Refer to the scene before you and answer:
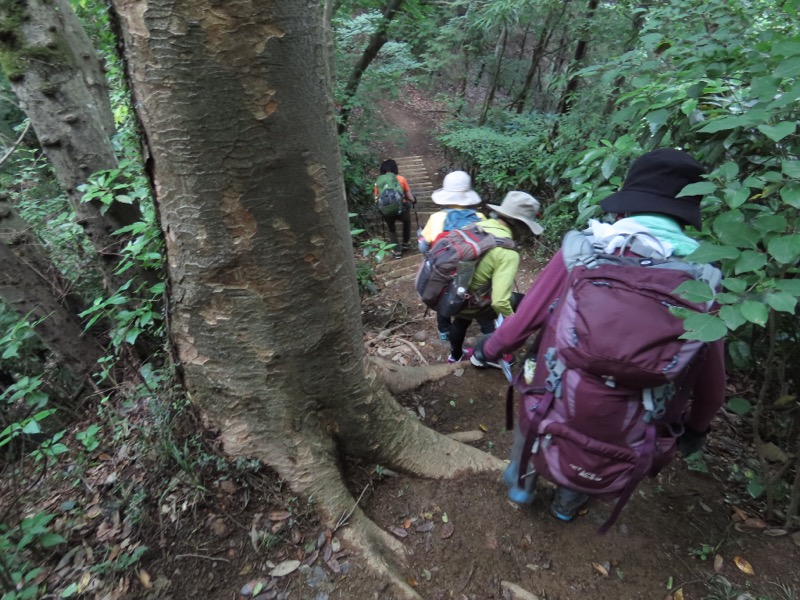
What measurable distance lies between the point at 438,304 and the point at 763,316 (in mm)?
2485

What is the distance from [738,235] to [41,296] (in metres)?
4.57

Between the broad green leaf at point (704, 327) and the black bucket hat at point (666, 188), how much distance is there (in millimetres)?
590

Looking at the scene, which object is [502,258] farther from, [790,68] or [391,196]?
[391,196]

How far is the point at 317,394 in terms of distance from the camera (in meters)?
2.12

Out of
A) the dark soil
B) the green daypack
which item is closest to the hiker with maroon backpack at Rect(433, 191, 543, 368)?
the dark soil

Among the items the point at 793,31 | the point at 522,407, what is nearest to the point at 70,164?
the point at 522,407

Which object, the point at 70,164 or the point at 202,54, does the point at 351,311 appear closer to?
the point at 202,54

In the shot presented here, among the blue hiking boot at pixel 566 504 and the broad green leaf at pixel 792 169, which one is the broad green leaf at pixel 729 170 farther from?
the blue hiking boot at pixel 566 504

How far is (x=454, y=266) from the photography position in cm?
335

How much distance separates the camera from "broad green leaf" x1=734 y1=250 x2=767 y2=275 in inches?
56.2

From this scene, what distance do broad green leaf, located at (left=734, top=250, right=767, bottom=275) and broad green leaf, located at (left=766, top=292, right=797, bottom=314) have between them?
0.11 m

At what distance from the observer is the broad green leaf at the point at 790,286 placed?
4.54 ft

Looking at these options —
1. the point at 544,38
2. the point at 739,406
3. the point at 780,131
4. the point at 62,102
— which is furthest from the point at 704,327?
the point at 544,38

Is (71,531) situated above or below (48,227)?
below
